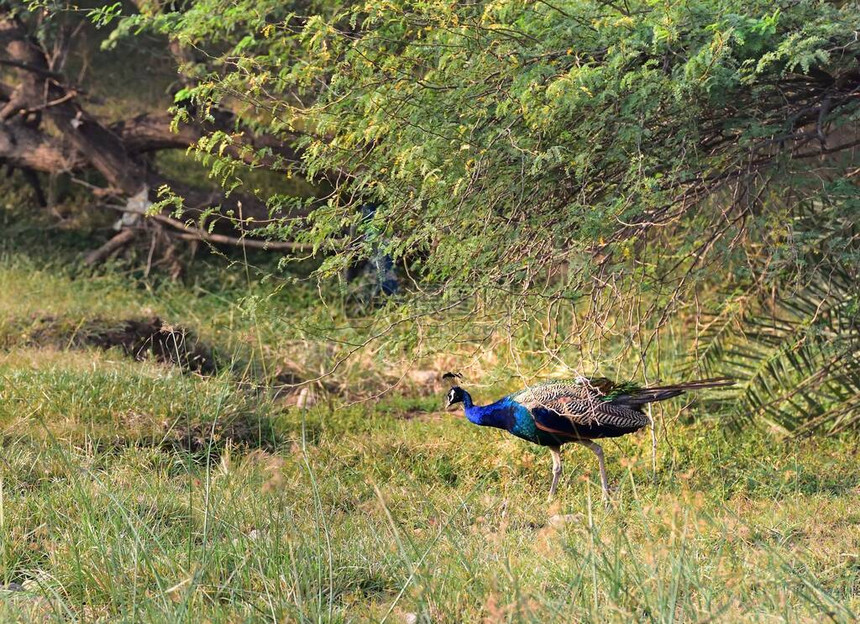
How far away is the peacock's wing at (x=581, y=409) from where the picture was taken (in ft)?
17.0

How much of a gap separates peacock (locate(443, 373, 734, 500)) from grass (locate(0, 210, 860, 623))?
1.01 ft

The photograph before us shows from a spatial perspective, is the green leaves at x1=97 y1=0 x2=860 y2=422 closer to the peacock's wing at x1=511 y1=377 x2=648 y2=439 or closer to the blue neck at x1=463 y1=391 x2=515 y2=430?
the peacock's wing at x1=511 y1=377 x2=648 y2=439

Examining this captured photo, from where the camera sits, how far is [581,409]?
5180 mm

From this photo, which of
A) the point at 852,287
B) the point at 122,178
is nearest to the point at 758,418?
the point at 852,287

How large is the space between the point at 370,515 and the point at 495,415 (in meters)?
0.91

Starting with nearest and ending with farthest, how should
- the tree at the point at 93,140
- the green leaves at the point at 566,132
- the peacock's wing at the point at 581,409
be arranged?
the green leaves at the point at 566,132, the peacock's wing at the point at 581,409, the tree at the point at 93,140

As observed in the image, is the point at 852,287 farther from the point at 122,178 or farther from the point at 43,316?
the point at 122,178

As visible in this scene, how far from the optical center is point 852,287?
20.1 feet

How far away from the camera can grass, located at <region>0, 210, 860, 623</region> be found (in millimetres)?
3434

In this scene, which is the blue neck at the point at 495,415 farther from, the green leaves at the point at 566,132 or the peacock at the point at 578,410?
the green leaves at the point at 566,132

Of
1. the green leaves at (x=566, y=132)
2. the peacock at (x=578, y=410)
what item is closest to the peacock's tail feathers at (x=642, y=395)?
the peacock at (x=578, y=410)

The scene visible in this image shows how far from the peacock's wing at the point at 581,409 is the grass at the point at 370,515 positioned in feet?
1.06

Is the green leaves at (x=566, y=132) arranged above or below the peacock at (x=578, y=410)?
above

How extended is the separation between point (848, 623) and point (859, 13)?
319 centimetres
